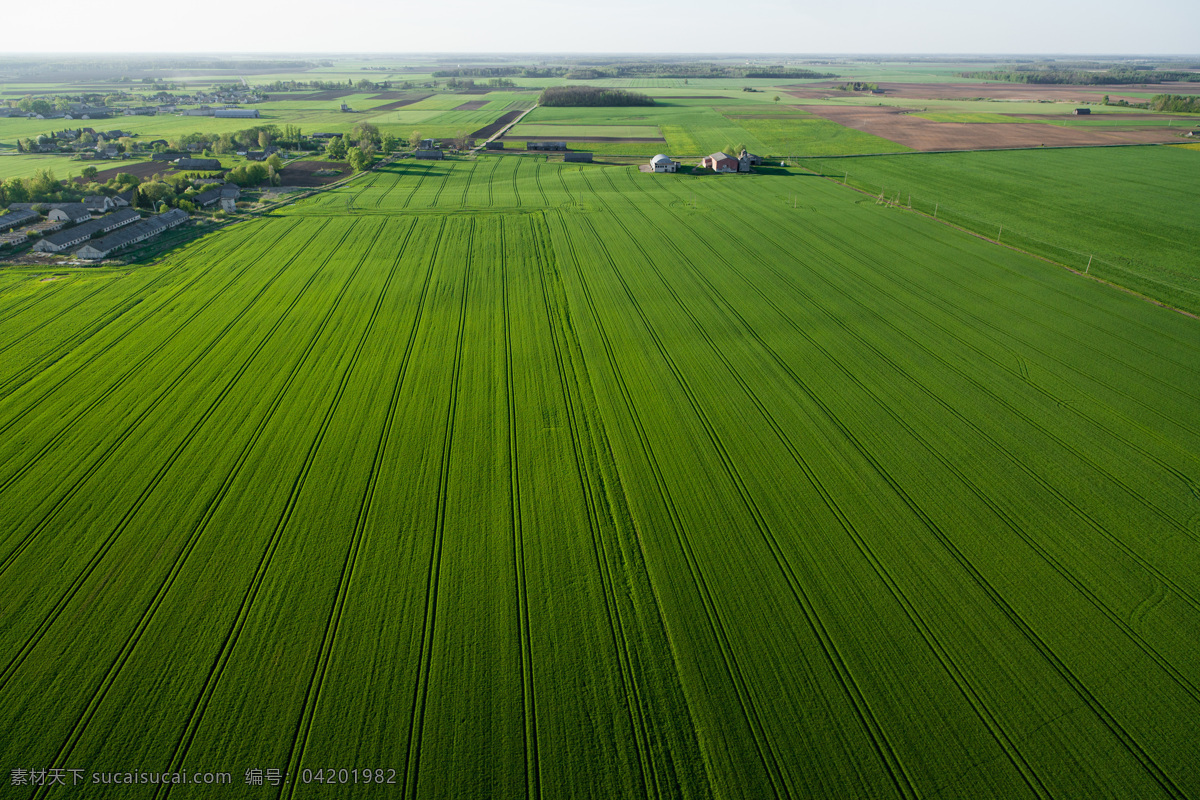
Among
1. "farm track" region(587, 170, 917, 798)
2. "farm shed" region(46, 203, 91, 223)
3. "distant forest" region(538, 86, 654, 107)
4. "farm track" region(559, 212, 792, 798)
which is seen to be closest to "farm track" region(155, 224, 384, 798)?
"farm track" region(559, 212, 792, 798)

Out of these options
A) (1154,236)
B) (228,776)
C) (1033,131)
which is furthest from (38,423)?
Result: (1033,131)

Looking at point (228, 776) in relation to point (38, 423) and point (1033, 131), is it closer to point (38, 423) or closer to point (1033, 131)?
point (38, 423)

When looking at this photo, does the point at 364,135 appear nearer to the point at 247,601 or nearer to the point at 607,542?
the point at 247,601

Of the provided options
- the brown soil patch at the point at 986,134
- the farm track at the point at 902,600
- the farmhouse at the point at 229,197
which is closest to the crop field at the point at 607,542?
the farm track at the point at 902,600

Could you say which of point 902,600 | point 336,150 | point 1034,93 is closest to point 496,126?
point 336,150

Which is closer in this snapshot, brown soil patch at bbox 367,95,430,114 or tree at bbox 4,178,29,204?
tree at bbox 4,178,29,204

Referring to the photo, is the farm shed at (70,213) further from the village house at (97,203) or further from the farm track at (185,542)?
the farm track at (185,542)

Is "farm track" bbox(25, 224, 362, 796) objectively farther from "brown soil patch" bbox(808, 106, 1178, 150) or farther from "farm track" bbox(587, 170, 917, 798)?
"brown soil patch" bbox(808, 106, 1178, 150)
